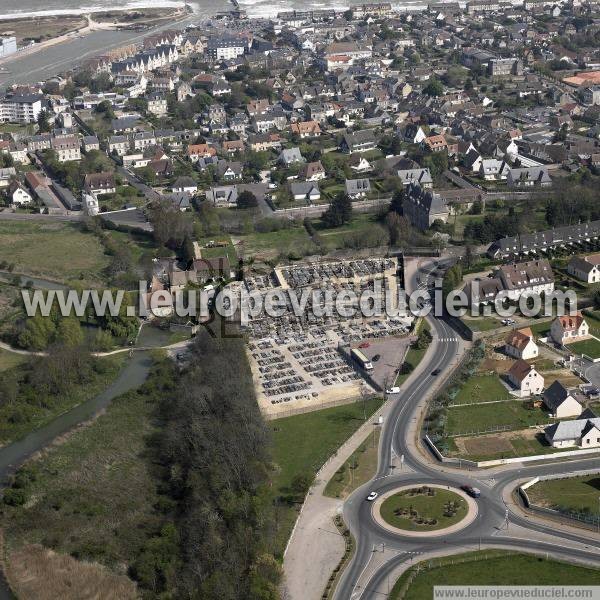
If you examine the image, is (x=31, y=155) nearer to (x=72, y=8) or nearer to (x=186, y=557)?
(x=186, y=557)

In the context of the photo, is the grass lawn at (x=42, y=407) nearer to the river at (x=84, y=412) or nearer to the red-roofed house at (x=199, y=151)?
the river at (x=84, y=412)

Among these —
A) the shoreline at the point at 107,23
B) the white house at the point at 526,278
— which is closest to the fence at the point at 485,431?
the white house at the point at 526,278

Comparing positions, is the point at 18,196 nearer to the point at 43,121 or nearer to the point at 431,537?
the point at 43,121

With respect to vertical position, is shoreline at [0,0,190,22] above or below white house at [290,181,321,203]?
above

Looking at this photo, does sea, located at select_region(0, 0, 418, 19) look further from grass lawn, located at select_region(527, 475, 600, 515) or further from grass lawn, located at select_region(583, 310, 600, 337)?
grass lawn, located at select_region(527, 475, 600, 515)

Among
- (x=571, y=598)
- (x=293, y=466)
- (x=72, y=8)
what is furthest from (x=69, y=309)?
(x=72, y=8)

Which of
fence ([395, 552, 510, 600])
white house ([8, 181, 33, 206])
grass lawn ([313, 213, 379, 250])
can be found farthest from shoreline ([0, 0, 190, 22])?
fence ([395, 552, 510, 600])
